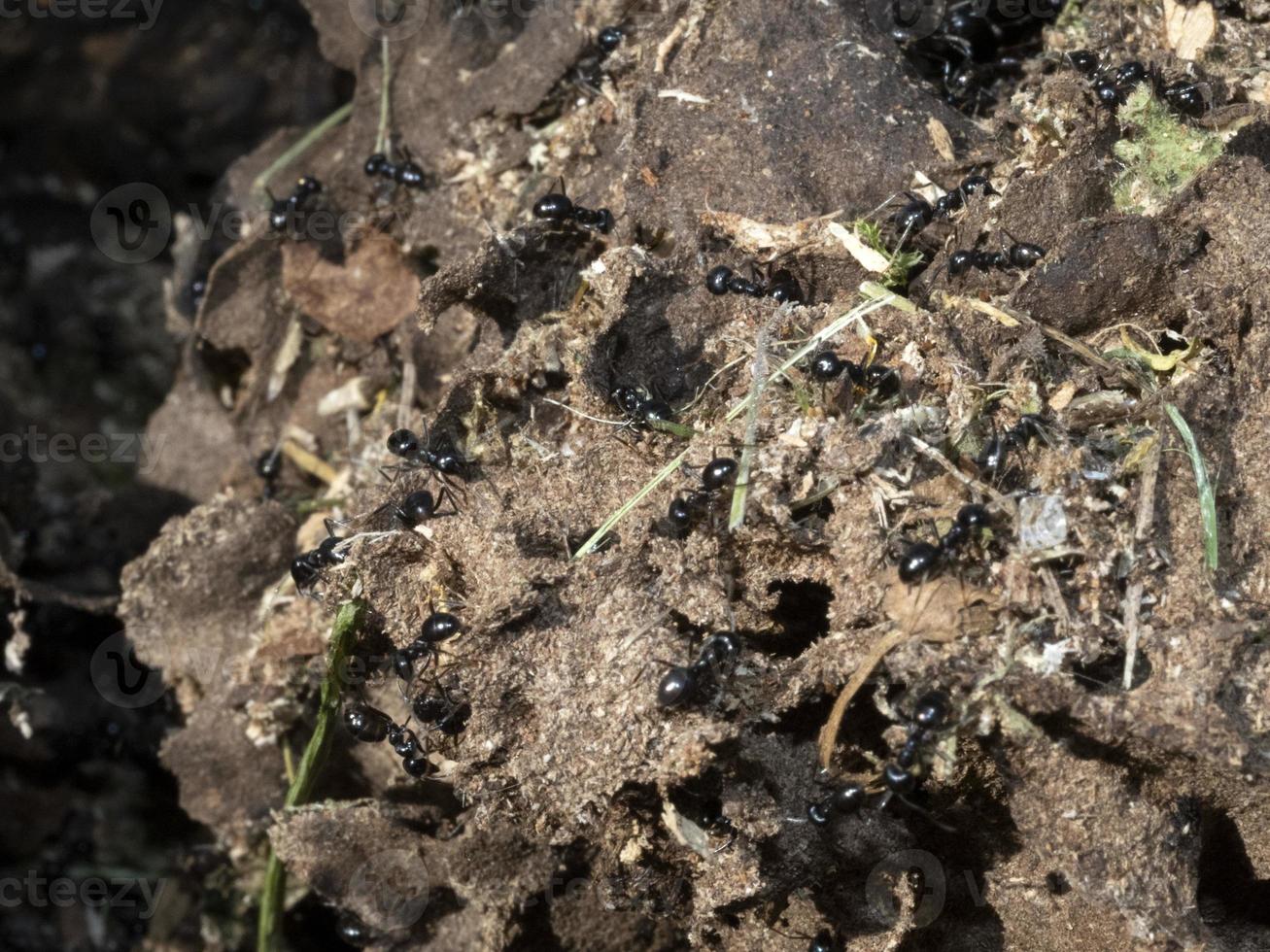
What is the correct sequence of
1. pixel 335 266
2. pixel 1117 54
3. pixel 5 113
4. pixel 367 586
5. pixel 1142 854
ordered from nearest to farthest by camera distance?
pixel 1142 854
pixel 367 586
pixel 1117 54
pixel 335 266
pixel 5 113

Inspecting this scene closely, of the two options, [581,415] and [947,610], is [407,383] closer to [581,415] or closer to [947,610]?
[581,415]

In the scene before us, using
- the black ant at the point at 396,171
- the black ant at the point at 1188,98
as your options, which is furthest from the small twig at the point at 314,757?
the black ant at the point at 1188,98

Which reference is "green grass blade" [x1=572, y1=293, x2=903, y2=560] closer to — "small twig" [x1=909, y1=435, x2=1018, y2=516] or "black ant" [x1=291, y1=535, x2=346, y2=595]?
"small twig" [x1=909, y1=435, x2=1018, y2=516]

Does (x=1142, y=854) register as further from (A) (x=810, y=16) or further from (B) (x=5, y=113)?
(B) (x=5, y=113)

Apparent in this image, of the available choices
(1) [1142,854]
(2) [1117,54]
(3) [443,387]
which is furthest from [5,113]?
(1) [1142,854]

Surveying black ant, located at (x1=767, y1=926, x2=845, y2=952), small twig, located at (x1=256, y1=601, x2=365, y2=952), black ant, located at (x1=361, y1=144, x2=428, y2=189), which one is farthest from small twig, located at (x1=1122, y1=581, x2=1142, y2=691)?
black ant, located at (x1=361, y1=144, x2=428, y2=189)
